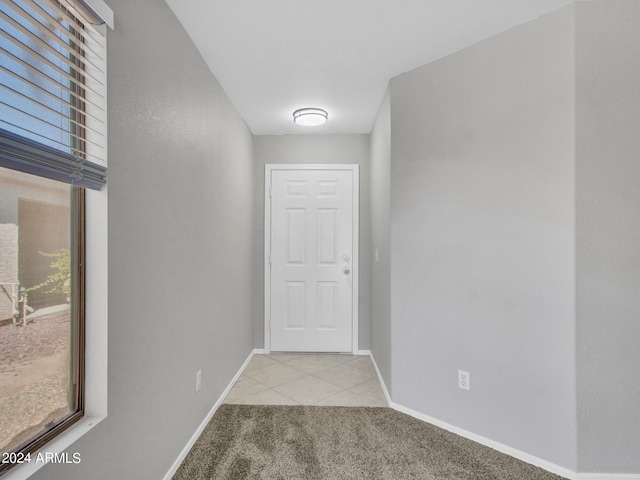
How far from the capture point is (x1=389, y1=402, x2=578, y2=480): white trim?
69.1 inches

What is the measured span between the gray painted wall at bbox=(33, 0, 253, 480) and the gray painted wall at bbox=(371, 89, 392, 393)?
127 cm

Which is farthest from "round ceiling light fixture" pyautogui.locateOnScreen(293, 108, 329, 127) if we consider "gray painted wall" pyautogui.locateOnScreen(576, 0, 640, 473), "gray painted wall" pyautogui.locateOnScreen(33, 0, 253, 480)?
"gray painted wall" pyautogui.locateOnScreen(576, 0, 640, 473)

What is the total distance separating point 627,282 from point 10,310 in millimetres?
2458

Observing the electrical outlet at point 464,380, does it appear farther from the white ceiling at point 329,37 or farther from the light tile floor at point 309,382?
the white ceiling at point 329,37

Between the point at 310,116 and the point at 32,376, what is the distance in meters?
2.66

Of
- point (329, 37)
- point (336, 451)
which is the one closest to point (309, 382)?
point (336, 451)

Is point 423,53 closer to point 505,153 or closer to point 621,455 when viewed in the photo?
point 505,153

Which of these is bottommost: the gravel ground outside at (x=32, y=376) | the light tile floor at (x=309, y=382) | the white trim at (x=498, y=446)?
the light tile floor at (x=309, y=382)

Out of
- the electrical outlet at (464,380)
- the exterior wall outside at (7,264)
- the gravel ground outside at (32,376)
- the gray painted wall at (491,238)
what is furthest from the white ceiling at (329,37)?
the electrical outlet at (464,380)

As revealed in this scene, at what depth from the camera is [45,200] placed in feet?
3.51

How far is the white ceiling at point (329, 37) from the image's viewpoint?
175cm

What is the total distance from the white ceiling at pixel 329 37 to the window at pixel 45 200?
0.86m

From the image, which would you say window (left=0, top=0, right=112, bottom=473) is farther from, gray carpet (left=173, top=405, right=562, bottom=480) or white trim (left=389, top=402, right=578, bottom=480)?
white trim (left=389, top=402, right=578, bottom=480)

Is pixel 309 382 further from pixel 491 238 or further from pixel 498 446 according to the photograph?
pixel 491 238
